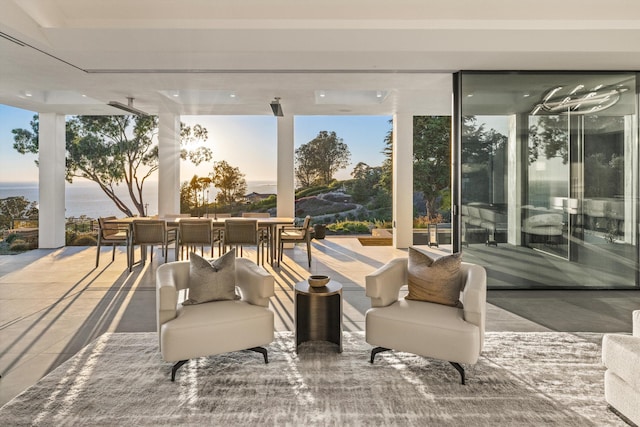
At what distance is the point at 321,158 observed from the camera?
1259 centimetres

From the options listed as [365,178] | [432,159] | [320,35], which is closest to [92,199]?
[365,178]

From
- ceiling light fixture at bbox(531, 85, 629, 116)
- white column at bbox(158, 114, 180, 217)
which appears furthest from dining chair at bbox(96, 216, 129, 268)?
ceiling light fixture at bbox(531, 85, 629, 116)

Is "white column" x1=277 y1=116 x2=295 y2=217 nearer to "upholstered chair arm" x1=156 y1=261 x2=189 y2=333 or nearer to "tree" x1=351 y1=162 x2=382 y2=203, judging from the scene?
"tree" x1=351 y1=162 x2=382 y2=203

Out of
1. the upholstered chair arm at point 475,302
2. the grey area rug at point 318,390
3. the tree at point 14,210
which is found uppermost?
the tree at point 14,210

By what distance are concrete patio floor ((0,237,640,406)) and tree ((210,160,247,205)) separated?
4825 mm

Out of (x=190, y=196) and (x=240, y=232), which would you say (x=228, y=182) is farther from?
(x=240, y=232)

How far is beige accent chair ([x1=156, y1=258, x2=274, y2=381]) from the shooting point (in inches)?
105

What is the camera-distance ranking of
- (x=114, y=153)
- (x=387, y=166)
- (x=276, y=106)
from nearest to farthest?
(x=276, y=106) < (x=114, y=153) < (x=387, y=166)

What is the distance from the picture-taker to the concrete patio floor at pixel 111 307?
10.6 feet

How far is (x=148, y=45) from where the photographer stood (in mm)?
4434

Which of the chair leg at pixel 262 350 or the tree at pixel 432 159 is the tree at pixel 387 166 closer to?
the tree at pixel 432 159

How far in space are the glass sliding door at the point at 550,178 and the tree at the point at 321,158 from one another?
7490 mm

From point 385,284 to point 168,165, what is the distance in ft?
21.4

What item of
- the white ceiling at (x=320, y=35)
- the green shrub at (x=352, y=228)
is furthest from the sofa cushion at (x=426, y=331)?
the green shrub at (x=352, y=228)
